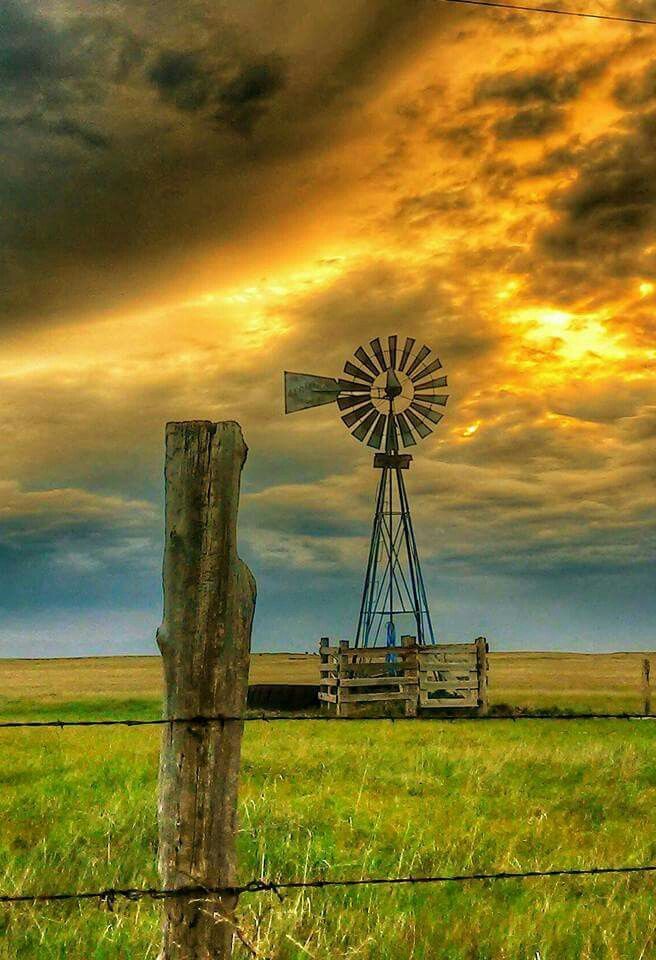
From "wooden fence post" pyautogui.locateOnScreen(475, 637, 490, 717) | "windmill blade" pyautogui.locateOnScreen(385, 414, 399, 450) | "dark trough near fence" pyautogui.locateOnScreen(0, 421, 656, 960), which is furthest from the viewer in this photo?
"windmill blade" pyautogui.locateOnScreen(385, 414, 399, 450)

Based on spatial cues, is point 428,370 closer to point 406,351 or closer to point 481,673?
point 406,351

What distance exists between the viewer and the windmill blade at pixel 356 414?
29078mm

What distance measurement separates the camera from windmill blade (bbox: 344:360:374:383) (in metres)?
29.2

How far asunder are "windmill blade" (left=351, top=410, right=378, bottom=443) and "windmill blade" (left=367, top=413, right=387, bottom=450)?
14cm

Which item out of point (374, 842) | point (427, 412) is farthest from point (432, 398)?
point (374, 842)

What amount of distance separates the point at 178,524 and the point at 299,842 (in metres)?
5.40

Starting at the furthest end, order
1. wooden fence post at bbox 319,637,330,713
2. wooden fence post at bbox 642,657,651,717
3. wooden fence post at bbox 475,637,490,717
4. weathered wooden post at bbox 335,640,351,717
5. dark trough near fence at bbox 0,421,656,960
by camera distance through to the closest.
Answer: wooden fence post at bbox 319,637,330,713, wooden fence post at bbox 642,657,651,717, wooden fence post at bbox 475,637,490,717, weathered wooden post at bbox 335,640,351,717, dark trough near fence at bbox 0,421,656,960

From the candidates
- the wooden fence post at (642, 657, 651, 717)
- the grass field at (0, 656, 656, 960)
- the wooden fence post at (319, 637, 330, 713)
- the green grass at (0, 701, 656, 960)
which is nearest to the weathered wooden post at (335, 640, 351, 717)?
the wooden fence post at (319, 637, 330, 713)

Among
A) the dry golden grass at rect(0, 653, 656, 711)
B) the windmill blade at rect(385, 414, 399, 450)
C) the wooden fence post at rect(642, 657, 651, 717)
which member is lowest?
the dry golden grass at rect(0, 653, 656, 711)

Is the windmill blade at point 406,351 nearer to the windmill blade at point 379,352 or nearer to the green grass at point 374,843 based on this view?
the windmill blade at point 379,352

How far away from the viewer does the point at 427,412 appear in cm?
2927

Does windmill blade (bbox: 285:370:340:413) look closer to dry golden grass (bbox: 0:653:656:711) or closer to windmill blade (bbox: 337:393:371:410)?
windmill blade (bbox: 337:393:371:410)

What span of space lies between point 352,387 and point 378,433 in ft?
5.05

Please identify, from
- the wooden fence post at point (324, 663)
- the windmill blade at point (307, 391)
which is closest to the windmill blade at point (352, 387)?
the windmill blade at point (307, 391)
